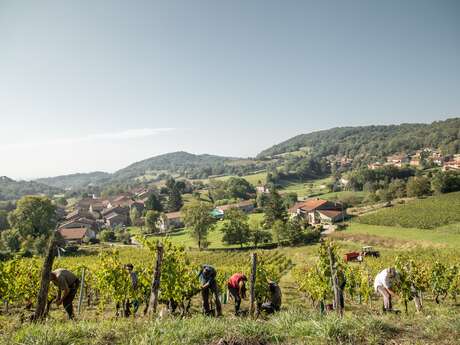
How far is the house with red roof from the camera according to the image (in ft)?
221

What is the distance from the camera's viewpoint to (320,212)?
70688mm

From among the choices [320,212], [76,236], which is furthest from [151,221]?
[320,212]

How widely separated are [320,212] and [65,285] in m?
67.7

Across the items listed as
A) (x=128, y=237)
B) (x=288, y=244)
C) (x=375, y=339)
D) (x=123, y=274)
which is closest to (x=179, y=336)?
(x=375, y=339)

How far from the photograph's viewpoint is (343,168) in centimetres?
15975

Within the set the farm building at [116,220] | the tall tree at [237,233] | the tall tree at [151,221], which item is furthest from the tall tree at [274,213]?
the farm building at [116,220]

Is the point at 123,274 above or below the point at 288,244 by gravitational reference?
above

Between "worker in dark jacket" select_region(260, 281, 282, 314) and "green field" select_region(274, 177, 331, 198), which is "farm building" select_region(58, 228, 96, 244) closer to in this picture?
"worker in dark jacket" select_region(260, 281, 282, 314)

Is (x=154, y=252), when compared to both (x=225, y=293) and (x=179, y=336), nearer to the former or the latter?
(x=179, y=336)

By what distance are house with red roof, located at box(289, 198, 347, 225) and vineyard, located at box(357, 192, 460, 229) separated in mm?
6644

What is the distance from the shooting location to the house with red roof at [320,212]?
6750 cm

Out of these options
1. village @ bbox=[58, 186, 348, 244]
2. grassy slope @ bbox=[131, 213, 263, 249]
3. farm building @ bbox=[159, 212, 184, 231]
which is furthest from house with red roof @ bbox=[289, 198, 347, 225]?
Result: farm building @ bbox=[159, 212, 184, 231]

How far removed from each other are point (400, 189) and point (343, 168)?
8311 centimetres

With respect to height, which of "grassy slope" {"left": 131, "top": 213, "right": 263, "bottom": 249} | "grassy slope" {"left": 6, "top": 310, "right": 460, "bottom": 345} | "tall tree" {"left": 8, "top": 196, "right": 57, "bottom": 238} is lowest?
"grassy slope" {"left": 131, "top": 213, "right": 263, "bottom": 249}
